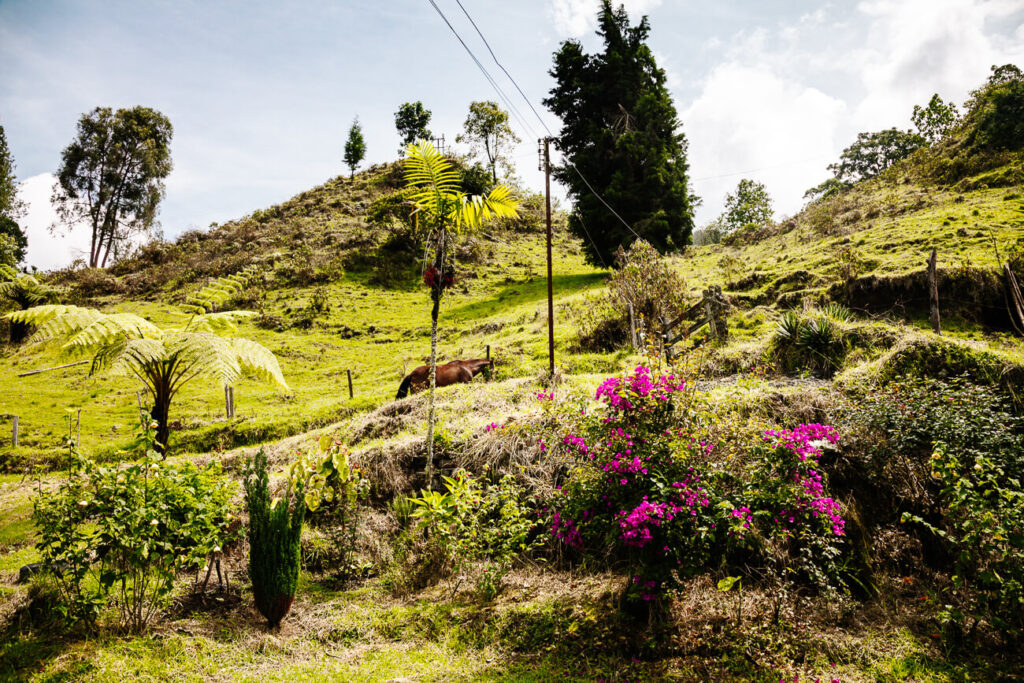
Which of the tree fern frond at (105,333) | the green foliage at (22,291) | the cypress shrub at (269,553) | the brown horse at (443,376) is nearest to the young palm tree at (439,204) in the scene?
the cypress shrub at (269,553)

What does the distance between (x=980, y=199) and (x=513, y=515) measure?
2272 centimetres

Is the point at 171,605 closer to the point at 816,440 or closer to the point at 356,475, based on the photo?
the point at 356,475

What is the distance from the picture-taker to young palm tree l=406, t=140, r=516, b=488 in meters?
6.53

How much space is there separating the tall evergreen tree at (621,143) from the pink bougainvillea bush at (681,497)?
21384 millimetres

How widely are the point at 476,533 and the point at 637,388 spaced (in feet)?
8.04

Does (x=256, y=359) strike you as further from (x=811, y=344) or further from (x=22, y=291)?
(x=22, y=291)

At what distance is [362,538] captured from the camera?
20.9ft

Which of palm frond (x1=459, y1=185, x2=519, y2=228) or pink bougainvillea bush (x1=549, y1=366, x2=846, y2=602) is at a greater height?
palm frond (x1=459, y1=185, x2=519, y2=228)

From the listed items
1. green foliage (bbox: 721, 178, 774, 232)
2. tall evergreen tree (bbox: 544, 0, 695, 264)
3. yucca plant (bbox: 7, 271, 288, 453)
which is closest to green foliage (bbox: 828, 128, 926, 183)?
green foliage (bbox: 721, 178, 774, 232)

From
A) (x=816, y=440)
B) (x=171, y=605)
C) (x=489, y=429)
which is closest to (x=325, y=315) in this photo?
(x=489, y=429)

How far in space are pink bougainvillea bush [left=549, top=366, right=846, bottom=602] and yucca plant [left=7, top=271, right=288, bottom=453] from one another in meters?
4.76

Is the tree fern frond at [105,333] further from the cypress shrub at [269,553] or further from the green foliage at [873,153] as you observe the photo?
the green foliage at [873,153]

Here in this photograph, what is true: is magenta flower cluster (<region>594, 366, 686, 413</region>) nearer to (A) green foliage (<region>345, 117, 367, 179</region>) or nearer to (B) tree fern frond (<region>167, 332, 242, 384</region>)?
(B) tree fern frond (<region>167, 332, 242, 384</region>)

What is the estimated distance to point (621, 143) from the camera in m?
25.0
